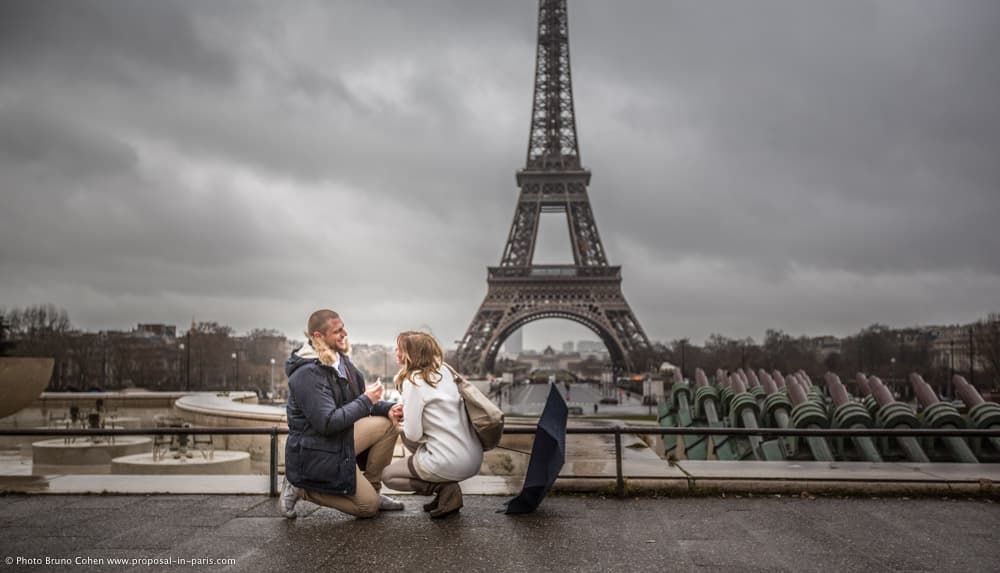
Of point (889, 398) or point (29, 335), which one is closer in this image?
point (889, 398)

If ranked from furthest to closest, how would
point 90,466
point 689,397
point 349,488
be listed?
point 689,397 → point 90,466 → point 349,488

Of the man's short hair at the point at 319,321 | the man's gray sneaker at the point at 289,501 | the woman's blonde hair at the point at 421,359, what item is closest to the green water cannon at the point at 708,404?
the woman's blonde hair at the point at 421,359

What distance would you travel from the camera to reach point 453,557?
15.5ft

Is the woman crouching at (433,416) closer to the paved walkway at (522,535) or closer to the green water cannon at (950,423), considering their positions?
the paved walkway at (522,535)

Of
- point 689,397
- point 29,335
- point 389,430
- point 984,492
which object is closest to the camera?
point 389,430

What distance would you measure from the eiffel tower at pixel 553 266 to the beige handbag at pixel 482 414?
50.2 m

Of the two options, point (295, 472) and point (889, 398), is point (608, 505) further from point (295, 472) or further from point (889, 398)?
point (889, 398)

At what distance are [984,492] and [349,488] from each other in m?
5.84

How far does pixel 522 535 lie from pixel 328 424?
170cm

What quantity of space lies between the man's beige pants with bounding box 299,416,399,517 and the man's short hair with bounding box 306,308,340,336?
85 centimetres

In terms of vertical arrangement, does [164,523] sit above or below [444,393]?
below

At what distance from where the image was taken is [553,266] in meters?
60.2

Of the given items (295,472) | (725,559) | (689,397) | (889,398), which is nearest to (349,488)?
(295,472)

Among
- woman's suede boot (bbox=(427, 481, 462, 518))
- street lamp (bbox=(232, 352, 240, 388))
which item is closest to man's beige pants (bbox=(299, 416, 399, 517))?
woman's suede boot (bbox=(427, 481, 462, 518))
